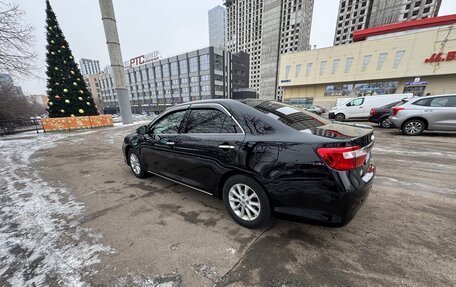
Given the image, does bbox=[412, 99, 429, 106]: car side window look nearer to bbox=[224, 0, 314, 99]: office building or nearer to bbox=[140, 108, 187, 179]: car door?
bbox=[140, 108, 187, 179]: car door

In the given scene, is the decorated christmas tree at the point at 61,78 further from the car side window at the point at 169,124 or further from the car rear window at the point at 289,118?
the car rear window at the point at 289,118

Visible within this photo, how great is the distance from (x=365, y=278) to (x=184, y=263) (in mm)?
1667

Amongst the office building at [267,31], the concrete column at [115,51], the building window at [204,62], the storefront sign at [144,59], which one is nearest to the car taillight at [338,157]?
the concrete column at [115,51]

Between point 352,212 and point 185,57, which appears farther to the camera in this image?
point 185,57

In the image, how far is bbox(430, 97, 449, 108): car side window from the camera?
6.25m

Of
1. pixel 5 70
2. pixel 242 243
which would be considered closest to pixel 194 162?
pixel 242 243

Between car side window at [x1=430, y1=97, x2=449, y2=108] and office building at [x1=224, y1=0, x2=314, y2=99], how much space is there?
49.6 meters

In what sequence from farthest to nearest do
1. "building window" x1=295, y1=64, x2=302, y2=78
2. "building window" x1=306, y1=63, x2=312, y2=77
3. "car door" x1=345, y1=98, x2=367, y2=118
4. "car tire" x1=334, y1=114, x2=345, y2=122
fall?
"building window" x1=295, y1=64, x2=302, y2=78 < "building window" x1=306, y1=63, x2=312, y2=77 < "car tire" x1=334, y1=114, x2=345, y2=122 < "car door" x1=345, y1=98, x2=367, y2=118

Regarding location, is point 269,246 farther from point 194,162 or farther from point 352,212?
point 194,162

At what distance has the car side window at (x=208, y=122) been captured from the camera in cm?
240

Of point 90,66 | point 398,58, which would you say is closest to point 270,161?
point 398,58

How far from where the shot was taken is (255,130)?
6.91ft

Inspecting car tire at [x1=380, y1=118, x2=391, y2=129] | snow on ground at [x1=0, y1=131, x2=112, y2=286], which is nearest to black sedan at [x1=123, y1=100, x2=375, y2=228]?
snow on ground at [x1=0, y1=131, x2=112, y2=286]

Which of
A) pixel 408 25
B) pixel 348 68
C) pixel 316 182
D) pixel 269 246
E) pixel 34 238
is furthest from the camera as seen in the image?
pixel 348 68
